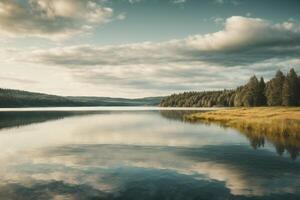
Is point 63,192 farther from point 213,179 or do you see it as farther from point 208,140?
point 208,140

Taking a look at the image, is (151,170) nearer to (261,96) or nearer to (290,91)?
(290,91)

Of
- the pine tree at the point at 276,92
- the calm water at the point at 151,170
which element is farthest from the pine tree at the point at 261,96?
the calm water at the point at 151,170

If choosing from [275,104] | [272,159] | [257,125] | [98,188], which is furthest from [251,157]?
[275,104]

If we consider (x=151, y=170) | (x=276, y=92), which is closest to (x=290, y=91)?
(x=276, y=92)

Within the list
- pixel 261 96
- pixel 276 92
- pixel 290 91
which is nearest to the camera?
pixel 290 91

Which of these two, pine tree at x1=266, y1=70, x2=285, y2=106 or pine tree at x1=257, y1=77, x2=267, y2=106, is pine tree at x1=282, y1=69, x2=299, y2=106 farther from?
pine tree at x1=257, y1=77, x2=267, y2=106

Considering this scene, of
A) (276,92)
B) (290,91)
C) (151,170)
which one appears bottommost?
(151,170)

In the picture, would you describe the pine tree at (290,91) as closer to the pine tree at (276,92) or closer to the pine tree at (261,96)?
the pine tree at (276,92)

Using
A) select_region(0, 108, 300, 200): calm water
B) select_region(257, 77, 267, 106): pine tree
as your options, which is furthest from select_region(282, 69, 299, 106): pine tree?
select_region(0, 108, 300, 200): calm water

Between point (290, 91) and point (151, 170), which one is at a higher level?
point (290, 91)

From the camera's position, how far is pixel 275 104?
425ft

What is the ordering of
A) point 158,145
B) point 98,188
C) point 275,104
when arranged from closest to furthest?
1. point 98,188
2. point 158,145
3. point 275,104

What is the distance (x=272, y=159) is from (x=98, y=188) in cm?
1774

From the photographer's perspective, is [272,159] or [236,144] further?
[236,144]
